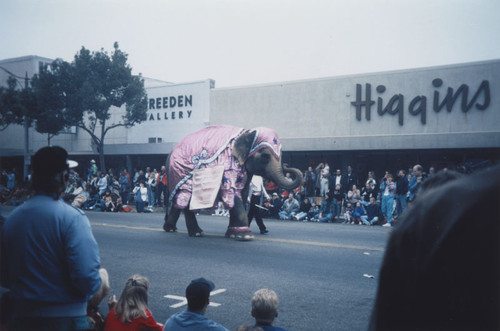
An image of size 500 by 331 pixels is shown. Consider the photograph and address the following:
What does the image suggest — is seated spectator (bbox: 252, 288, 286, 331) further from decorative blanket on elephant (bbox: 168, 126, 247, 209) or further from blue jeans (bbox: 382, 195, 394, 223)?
blue jeans (bbox: 382, 195, 394, 223)

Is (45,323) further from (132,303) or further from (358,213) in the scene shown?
(358,213)

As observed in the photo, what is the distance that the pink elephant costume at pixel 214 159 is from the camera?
1148 cm

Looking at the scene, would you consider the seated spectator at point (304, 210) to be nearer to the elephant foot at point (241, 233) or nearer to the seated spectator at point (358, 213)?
the seated spectator at point (358, 213)

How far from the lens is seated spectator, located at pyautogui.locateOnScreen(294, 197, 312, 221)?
709 inches

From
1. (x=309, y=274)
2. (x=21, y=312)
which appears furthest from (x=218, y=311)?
(x=21, y=312)

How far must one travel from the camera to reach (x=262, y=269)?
784 cm

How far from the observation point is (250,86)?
2689 cm

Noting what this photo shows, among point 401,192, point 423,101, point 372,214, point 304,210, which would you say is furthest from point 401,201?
point 423,101

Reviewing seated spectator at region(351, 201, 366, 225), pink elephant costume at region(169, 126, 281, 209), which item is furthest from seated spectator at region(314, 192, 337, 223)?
pink elephant costume at region(169, 126, 281, 209)

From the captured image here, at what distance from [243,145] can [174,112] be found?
19599 millimetres

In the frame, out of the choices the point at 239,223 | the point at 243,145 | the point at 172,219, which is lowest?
the point at 172,219

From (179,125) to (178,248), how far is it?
20.9 metres

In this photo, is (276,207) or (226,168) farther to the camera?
(276,207)

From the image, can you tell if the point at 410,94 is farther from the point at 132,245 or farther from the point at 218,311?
the point at 218,311
